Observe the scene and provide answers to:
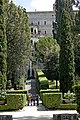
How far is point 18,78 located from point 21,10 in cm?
964

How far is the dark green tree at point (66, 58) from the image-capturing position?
38625mm

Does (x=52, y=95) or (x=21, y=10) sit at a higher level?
(x=21, y=10)

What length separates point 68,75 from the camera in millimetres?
38844

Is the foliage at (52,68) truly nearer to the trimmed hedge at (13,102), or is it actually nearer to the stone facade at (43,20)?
the trimmed hedge at (13,102)

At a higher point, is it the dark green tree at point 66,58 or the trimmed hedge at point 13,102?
the dark green tree at point 66,58

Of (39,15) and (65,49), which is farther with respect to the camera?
(39,15)

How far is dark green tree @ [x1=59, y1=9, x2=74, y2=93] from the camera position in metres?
38.6

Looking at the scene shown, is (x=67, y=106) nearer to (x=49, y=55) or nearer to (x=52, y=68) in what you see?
(x=52, y=68)

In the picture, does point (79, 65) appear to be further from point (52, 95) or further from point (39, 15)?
point (39, 15)

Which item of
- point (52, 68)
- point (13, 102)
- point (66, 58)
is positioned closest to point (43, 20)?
point (52, 68)

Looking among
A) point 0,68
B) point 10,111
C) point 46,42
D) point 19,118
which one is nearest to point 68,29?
point 0,68

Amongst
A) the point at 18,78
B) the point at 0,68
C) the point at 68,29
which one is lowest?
the point at 18,78

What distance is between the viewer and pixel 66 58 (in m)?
39.8

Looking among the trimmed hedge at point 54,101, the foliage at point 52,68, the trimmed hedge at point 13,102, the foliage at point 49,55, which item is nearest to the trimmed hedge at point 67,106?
the trimmed hedge at point 54,101
